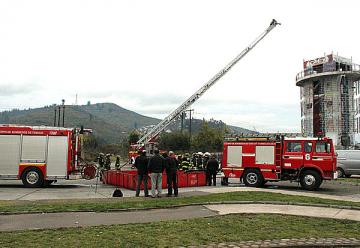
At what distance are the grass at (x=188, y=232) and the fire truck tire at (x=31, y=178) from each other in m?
11.1

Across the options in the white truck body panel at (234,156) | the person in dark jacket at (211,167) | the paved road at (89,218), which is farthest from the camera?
the white truck body panel at (234,156)

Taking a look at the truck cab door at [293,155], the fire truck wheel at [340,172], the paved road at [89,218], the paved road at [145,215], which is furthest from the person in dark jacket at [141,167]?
the fire truck wheel at [340,172]

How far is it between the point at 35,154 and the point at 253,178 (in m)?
10.1

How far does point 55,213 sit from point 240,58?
27716 millimetres

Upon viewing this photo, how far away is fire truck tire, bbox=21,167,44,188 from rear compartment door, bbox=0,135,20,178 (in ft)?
1.35

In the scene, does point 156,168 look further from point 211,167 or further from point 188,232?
point 211,167

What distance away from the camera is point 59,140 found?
727 inches

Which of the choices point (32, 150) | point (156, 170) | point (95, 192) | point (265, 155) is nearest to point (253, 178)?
point (265, 155)

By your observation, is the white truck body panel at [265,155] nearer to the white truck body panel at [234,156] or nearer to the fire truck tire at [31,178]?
the white truck body panel at [234,156]

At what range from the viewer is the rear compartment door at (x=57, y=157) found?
18109 millimetres

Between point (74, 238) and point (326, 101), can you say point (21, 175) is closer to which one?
point (74, 238)

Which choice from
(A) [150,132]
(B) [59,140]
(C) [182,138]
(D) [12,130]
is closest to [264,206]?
(B) [59,140]

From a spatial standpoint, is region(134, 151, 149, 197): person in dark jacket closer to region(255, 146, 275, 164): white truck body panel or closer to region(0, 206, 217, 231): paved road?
region(0, 206, 217, 231): paved road

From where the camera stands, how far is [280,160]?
1859 cm
